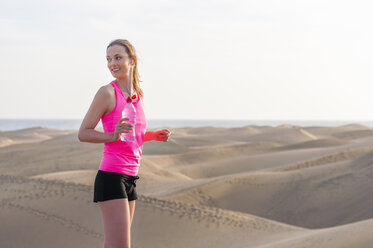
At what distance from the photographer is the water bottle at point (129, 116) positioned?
288 cm

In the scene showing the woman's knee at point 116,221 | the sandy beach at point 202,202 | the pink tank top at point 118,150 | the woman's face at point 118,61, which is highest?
the woman's face at point 118,61

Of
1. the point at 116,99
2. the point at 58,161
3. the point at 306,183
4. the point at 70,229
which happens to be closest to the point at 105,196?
the point at 116,99

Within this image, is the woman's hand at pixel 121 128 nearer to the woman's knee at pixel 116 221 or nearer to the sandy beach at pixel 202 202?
the woman's knee at pixel 116 221

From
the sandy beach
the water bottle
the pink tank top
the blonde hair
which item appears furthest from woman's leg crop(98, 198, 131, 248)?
the sandy beach

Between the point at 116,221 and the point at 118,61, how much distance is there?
97cm

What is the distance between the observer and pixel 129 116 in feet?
9.63

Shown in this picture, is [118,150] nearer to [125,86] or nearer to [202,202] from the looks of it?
[125,86]

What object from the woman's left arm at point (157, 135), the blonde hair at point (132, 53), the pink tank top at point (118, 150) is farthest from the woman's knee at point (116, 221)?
the blonde hair at point (132, 53)

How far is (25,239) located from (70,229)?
2.11 feet

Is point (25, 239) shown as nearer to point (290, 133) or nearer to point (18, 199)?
point (18, 199)

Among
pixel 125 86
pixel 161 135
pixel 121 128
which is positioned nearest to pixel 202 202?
pixel 161 135

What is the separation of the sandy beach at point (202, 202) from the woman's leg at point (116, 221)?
10.3 ft

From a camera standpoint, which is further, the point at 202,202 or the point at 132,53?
the point at 202,202

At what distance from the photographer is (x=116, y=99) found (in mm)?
2932
